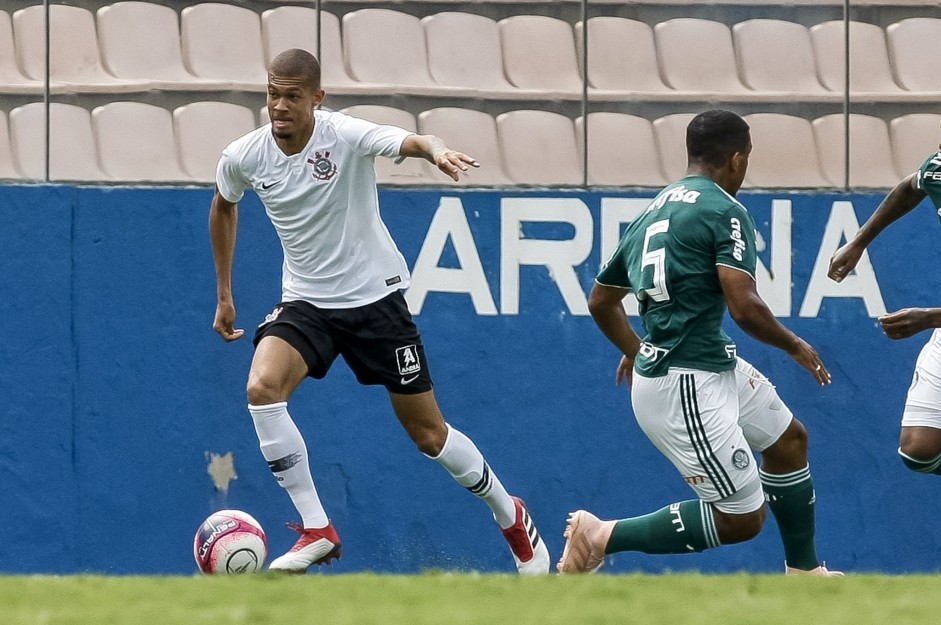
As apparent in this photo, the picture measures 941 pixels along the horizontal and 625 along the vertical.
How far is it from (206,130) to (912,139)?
3.87 metres

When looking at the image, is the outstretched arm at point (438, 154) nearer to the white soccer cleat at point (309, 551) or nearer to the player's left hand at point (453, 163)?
the player's left hand at point (453, 163)

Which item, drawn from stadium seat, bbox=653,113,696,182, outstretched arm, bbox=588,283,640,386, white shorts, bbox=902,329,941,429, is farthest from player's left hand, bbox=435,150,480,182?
stadium seat, bbox=653,113,696,182

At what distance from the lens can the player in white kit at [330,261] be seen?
6.11 metres

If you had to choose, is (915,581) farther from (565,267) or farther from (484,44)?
(484,44)

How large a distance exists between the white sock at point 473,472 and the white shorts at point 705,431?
996 millimetres

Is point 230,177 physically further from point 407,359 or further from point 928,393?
point 928,393

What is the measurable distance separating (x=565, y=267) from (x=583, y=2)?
58.2 inches

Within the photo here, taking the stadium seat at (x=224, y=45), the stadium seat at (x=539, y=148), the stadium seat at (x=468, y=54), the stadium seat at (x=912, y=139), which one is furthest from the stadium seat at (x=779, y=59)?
the stadium seat at (x=224, y=45)

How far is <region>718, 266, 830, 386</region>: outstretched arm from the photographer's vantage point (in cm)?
520

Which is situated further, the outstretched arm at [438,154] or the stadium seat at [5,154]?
the stadium seat at [5,154]

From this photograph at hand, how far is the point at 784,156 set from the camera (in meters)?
8.06

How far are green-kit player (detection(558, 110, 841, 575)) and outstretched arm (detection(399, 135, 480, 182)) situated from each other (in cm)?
71

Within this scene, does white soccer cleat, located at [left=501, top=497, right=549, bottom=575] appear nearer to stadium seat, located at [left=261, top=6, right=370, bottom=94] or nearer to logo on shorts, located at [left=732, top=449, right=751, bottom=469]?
logo on shorts, located at [left=732, top=449, right=751, bottom=469]

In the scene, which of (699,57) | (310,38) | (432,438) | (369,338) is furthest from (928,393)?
(310,38)
